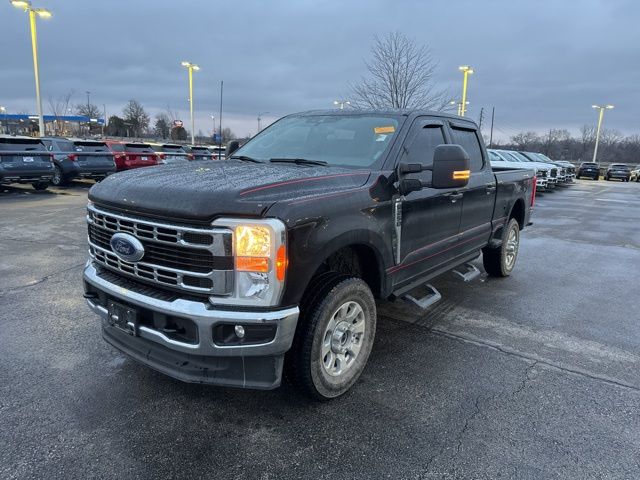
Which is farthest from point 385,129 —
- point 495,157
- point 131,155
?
point 495,157

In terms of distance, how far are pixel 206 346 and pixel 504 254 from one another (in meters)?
4.69

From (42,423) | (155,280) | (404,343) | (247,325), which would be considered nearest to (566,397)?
(404,343)

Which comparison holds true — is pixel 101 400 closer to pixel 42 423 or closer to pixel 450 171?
pixel 42 423

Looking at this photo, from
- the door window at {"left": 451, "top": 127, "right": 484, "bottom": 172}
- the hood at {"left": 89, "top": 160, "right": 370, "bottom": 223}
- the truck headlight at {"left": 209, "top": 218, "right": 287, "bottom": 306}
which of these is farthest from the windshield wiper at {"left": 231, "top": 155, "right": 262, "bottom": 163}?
the door window at {"left": 451, "top": 127, "right": 484, "bottom": 172}

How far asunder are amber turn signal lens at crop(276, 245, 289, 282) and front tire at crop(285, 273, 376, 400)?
0.43 metres

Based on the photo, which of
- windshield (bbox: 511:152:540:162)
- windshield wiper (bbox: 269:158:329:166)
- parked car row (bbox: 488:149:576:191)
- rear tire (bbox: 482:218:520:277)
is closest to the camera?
windshield wiper (bbox: 269:158:329:166)

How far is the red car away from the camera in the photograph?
62.0 ft

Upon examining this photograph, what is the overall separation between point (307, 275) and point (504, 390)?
5.77 ft

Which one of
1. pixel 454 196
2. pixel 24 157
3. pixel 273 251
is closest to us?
pixel 273 251

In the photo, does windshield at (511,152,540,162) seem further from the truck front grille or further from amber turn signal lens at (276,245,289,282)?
the truck front grille

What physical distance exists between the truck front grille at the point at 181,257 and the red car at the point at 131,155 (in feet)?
56.8

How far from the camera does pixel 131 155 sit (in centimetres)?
1911

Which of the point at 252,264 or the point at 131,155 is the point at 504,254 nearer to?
the point at 252,264

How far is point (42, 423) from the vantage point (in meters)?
2.87
